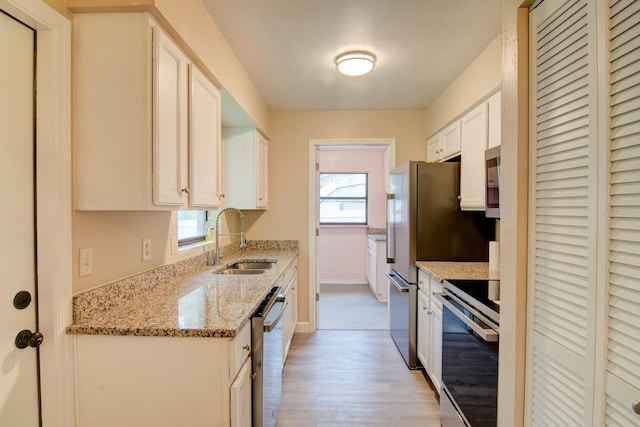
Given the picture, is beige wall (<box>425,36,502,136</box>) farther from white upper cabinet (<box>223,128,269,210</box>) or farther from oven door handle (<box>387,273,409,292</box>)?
white upper cabinet (<box>223,128,269,210</box>)

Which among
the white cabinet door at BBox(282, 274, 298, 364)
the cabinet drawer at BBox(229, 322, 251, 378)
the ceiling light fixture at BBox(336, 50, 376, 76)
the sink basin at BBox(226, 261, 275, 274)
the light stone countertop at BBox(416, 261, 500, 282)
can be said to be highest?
the ceiling light fixture at BBox(336, 50, 376, 76)

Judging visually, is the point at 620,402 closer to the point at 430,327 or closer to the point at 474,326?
the point at 474,326

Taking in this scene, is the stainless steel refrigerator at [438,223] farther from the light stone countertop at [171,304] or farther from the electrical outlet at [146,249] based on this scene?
the electrical outlet at [146,249]

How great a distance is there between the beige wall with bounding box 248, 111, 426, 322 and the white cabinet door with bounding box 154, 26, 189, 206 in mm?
1914

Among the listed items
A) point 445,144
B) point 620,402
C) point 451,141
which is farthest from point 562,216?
point 445,144

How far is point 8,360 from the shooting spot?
0.97 metres

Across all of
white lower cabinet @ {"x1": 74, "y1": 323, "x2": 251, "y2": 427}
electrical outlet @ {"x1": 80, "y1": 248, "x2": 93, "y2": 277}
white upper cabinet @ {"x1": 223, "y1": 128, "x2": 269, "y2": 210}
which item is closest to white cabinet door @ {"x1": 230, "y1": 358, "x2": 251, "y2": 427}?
white lower cabinet @ {"x1": 74, "y1": 323, "x2": 251, "y2": 427}

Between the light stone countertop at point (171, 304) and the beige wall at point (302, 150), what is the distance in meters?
1.40

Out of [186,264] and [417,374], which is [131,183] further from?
[417,374]

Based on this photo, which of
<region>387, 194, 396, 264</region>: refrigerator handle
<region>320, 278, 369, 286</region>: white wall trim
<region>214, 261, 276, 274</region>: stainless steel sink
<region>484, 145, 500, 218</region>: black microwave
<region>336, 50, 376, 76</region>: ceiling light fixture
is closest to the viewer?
<region>484, 145, 500, 218</region>: black microwave

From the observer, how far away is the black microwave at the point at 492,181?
6.05ft

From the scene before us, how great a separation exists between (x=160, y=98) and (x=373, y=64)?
158cm

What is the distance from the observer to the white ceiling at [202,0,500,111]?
5.41ft

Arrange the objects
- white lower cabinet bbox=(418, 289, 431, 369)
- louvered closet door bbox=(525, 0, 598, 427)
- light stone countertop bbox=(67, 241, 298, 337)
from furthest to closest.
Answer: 1. white lower cabinet bbox=(418, 289, 431, 369)
2. light stone countertop bbox=(67, 241, 298, 337)
3. louvered closet door bbox=(525, 0, 598, 427)
